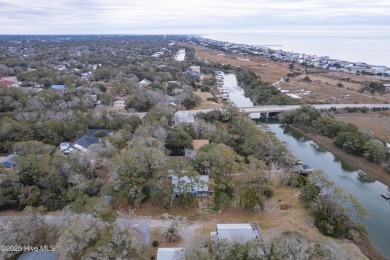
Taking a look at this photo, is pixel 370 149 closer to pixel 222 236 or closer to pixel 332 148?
pixel 332 148

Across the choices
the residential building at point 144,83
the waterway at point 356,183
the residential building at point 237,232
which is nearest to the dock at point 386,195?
the waterway at point 356,183

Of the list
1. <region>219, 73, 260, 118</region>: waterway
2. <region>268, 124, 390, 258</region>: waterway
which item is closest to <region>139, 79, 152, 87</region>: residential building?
<region>219, 73, 260, 118</region>: waterway

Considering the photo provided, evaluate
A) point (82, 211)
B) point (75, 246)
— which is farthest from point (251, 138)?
point (75, 246)

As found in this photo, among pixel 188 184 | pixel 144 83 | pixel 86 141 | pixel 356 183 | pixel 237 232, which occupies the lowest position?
pixel 356 183

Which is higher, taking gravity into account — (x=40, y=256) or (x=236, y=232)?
(x=40, y=256)

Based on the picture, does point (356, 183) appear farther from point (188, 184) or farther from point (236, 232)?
point (188, 184)

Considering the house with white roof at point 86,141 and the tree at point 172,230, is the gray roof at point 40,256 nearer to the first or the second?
the tree at point 172,230

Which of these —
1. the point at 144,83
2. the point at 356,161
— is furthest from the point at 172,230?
the point at 144,83
